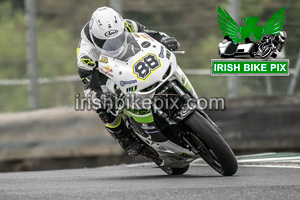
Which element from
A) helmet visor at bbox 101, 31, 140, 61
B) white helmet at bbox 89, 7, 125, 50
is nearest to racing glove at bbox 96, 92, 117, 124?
helmet visor at bbox 101, 31, 140, 61

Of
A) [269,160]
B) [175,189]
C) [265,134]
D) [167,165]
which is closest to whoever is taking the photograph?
[175,189]

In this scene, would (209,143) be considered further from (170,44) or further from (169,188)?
(170,44)

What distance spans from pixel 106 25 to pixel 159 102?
861 millimetres

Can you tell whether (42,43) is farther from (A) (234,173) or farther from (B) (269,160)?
(A) (234,173)

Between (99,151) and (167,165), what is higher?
(167,165)

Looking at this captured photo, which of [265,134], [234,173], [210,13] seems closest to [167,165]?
[234,173]

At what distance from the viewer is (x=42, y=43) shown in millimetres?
9984

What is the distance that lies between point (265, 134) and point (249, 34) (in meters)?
1.41

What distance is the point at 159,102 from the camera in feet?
21.7

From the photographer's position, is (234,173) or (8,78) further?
(8,78)

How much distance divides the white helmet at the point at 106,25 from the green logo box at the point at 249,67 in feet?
9.83

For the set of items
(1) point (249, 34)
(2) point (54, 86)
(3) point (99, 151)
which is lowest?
(3) point (99, 151)

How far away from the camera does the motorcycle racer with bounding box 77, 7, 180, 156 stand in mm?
6844

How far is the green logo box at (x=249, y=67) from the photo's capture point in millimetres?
9594
